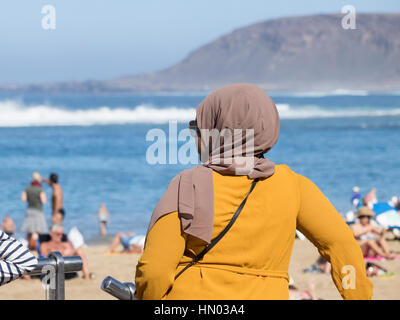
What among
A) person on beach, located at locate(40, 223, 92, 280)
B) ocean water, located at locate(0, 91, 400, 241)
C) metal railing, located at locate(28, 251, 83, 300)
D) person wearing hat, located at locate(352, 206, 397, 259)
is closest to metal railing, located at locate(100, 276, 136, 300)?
metal railing, located at locate(28, 251, 83, 300)

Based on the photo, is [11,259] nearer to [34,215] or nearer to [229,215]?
[229,215]

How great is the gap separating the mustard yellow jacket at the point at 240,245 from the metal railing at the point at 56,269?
0.61 metres

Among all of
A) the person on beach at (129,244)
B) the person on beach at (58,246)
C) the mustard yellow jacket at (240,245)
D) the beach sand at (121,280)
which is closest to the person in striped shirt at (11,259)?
the mustard yellow jacket at (240,245)

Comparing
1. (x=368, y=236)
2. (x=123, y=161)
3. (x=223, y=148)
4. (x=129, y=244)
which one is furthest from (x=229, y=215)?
(x=123, y=161)

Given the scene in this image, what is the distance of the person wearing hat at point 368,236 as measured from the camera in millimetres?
8961

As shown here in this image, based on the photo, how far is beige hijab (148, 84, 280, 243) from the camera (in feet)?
6.19

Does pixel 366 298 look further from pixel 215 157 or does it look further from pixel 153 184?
pixel 153 184

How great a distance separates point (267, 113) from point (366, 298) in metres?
0.60

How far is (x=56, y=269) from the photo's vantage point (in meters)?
2.50

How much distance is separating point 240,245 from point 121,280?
705cm

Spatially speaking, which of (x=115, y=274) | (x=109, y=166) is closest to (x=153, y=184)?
(x=109, y=166)

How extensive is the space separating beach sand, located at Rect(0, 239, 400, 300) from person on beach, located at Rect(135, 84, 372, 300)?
583 cm

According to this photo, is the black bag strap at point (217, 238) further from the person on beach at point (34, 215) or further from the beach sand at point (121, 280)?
the person on beach at point (34, 215)

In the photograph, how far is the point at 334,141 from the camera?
38.2m
